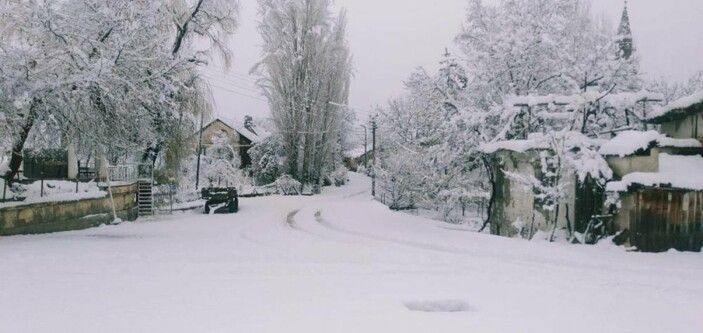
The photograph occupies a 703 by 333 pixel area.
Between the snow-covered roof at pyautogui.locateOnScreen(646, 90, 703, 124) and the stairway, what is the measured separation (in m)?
17.9

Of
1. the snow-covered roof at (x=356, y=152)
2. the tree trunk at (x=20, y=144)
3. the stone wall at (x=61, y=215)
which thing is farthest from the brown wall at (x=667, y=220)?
the snow-covered roof at (x=356, y=152)

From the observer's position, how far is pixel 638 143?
11453 millimetres

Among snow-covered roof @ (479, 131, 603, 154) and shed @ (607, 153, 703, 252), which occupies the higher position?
snow-covered roof @ (479, 131, 603, 154)

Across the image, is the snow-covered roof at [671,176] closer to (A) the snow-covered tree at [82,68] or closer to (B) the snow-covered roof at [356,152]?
(A) the snow-covered tree at [82,68]

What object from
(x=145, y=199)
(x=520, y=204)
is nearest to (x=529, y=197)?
(x=520, y=204)

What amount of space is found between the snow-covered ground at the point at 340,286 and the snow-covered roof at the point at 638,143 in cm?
231

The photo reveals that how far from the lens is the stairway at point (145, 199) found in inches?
827

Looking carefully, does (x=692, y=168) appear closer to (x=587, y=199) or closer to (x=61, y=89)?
(x=587, y=199)

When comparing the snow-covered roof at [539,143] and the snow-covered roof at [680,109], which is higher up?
the snow-covered roof at [680,109]

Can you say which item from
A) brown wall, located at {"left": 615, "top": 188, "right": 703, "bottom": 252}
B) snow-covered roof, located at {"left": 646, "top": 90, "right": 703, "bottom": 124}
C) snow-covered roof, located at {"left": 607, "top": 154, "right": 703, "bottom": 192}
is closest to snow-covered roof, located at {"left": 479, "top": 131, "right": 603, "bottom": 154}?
snow-covered roof, located at {"left": 607, "top": 154, "right": 703, "bottom": 192}

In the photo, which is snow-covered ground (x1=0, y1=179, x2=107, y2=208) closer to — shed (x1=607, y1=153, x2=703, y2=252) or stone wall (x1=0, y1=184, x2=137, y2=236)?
stone wall (x1=0, y1=184, x2=137, y2=236)

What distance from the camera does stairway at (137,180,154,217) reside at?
21000mm

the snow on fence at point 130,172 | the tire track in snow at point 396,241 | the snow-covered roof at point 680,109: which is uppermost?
the snow-covered roof at point 680,109

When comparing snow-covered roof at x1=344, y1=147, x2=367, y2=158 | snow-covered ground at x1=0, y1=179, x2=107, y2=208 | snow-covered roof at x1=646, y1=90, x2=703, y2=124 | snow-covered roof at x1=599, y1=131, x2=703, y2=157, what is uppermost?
snow-covered roof at x1=344, y1=147, x2=367, y2=158
